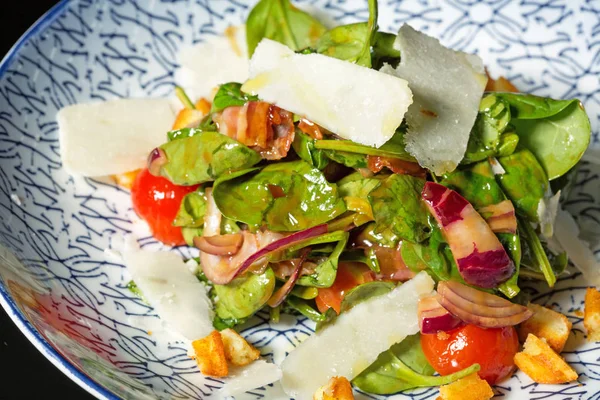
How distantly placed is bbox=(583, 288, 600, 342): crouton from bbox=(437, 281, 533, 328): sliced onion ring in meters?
0.26

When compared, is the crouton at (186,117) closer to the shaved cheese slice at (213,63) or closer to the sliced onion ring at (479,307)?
the shaved cheese slice at (213,63)

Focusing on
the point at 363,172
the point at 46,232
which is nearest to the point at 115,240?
the point at 46,232

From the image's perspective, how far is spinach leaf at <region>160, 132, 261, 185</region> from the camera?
242 cm

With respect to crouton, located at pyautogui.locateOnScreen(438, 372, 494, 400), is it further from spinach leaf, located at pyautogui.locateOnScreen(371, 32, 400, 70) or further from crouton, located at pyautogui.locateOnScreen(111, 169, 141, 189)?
crouton, located at pyautogui.locateOnScreen(111, 169, 141, 189)

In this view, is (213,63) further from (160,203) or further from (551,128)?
(551,128)

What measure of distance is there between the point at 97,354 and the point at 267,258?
0.57 m

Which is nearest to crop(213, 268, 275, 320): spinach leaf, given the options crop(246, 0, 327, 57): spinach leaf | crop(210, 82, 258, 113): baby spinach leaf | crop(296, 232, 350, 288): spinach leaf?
crop(296, 232, 350, 288): spinach leaf

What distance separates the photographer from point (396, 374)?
93.5 inches

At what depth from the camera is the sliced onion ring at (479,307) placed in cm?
225

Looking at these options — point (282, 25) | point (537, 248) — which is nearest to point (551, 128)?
point (537, 248)

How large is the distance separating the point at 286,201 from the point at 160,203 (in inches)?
25.4

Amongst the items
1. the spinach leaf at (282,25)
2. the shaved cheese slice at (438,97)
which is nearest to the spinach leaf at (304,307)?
the shaved cheese slice at (438,97)

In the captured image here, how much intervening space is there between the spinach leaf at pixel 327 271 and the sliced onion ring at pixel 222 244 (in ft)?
0.79

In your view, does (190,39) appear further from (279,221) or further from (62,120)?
(279,221)
